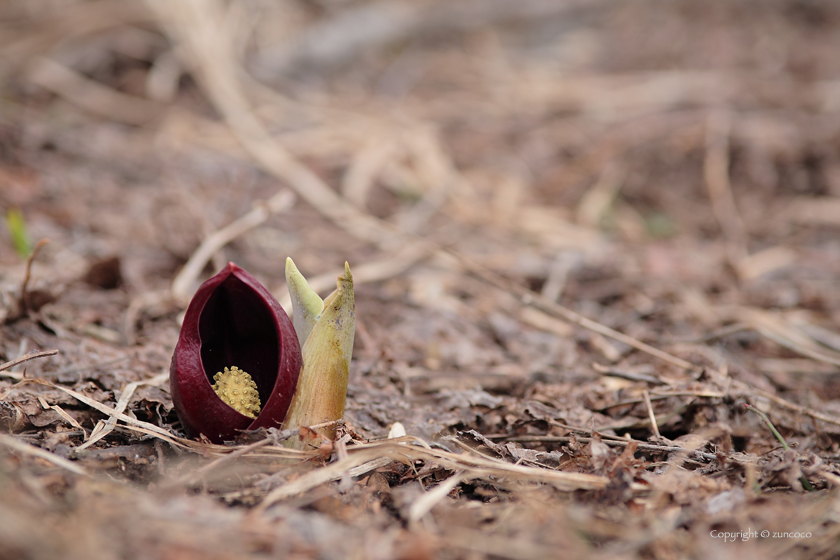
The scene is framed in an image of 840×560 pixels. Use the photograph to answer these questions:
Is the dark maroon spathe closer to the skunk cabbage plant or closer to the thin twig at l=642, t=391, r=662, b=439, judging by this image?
the skunk cabbage plant

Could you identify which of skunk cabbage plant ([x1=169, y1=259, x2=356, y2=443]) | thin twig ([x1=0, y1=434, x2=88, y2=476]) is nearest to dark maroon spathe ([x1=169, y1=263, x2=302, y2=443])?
skunk cabbage plant ([x1=169, y1=259, x2=356, y2=443])

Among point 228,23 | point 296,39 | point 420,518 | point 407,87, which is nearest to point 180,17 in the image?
point 228,23

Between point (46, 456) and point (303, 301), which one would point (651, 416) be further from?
point (46, 456)

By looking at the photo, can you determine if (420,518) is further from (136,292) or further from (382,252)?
(382,252)

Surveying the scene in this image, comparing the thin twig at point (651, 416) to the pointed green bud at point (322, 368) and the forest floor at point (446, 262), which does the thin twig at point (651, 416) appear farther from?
the pointed green bud at point (322, 368)

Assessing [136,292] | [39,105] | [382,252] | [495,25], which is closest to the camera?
[136,292]

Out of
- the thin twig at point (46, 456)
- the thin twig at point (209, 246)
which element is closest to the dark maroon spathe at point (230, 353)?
the thin twig at point (46, 456)
